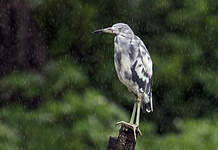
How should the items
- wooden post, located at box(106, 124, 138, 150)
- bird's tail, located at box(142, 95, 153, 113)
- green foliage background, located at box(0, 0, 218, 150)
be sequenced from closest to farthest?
wooden post, located at box(106, 124, 138, 150), bird's tail, located at box(142, 95, 153, 113), green foliage background, located at box(0, 0, 218, 150)

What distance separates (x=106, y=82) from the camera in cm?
564

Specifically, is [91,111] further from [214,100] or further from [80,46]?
[214,100]

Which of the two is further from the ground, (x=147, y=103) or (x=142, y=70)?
(x=142, y=70)

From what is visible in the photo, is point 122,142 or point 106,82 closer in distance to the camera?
point 122,142

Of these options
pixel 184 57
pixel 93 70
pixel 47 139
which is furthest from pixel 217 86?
pixel 47 139

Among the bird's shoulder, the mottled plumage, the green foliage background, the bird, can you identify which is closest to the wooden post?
the bird

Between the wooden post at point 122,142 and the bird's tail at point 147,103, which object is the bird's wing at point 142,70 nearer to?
the bird's tail at point 147,103

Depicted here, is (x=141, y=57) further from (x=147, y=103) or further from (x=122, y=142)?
(x=122, y=142)

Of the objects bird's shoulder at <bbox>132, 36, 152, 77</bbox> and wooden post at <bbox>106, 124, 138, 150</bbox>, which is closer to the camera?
wooden post at <bbox>106, 124, 138, 150</bbox>

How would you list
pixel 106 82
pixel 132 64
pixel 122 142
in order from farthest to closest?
pixel 106 82 < pixel 132 64 < pixel 122 142

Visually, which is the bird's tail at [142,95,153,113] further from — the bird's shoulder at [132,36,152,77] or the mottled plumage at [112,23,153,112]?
the bird's shoulder at [132,36,152,77]

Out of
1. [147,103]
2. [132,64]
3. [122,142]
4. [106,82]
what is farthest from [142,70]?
[106,82]

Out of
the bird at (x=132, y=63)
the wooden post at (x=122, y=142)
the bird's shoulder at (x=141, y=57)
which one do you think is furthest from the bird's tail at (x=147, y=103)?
the wooden post at (x=122, y=142)

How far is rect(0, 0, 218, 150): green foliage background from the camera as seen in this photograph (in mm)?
5020
